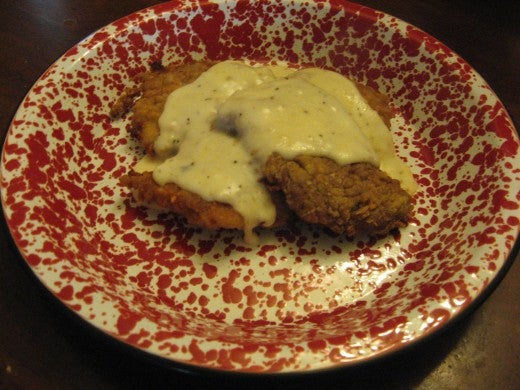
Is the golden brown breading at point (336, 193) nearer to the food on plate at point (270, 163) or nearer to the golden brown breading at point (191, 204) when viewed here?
the food on plate at point (270, 163)

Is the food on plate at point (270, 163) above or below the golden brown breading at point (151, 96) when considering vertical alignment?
below

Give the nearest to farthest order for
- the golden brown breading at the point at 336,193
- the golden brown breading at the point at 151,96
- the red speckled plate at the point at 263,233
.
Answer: the red speckled plate at the point at 263,233
the golden brown breading at the point at 336,193
the golden brown breading at the point at 151,96

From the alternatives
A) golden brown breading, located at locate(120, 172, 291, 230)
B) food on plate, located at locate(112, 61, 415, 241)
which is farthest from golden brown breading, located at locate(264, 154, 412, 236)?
golden brown breading, located at locate(120, 172, 291, 230)

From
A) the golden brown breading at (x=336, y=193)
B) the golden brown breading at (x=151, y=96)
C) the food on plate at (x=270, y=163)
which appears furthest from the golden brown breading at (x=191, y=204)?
the golden brown breading at (x=151, y=96)

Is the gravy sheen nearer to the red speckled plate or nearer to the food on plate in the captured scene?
the food on plate

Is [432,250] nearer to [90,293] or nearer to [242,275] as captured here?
[242,275]

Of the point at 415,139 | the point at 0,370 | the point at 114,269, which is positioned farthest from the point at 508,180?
the point at 0,370
